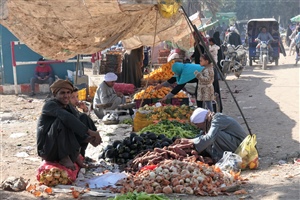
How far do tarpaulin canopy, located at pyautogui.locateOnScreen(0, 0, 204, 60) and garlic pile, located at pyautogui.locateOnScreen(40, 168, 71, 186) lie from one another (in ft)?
7.51

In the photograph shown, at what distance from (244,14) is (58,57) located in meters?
57.0

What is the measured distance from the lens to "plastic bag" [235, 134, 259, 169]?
281 inches

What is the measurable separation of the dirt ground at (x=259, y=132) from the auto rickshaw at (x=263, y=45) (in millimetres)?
3652

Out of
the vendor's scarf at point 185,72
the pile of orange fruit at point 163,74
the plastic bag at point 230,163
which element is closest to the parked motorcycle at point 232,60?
the pile of orange fruit at point 163,74

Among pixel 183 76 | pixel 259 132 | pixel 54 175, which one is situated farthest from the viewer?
pixel 183 76

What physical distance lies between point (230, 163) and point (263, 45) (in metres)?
15.8

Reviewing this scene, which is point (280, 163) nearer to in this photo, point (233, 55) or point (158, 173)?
point (158, 173)

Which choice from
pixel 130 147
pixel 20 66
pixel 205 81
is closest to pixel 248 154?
pixel 130 147

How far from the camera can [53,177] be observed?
21.2 ft

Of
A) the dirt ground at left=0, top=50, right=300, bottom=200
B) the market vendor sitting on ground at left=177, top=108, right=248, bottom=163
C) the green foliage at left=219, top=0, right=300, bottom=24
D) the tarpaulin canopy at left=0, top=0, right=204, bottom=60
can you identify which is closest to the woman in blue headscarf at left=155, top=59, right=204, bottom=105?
the dirt ground at left=0, top=50, right=300, bottom=200

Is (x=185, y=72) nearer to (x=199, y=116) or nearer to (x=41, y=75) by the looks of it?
(x=199, y=116)

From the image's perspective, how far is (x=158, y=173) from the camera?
6.32 m

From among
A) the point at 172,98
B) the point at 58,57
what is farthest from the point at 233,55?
the point at 58,57

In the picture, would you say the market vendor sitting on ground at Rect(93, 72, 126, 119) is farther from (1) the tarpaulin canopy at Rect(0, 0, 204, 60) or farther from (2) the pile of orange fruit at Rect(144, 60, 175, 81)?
(2) the pile of orange fruit at Rect(144, 60, 175, 81)
